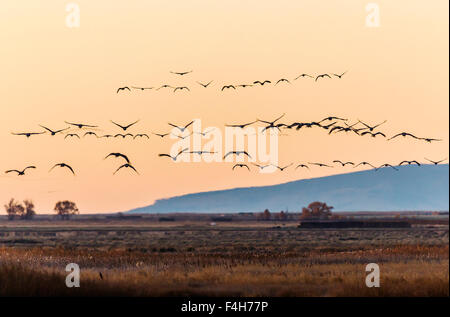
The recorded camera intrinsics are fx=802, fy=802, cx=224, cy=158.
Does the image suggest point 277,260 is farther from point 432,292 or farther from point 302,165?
point 432,292

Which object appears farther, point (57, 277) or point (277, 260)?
point (277, 260)

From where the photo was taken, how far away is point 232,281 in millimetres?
31297

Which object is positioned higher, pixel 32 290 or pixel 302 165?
pixel 302 165

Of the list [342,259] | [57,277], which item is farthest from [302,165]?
[57,277]

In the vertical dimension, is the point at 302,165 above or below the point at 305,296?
above

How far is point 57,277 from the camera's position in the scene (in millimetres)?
29969

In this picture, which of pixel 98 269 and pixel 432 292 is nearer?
pixel 432 292

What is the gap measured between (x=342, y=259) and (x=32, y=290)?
2190 cm
